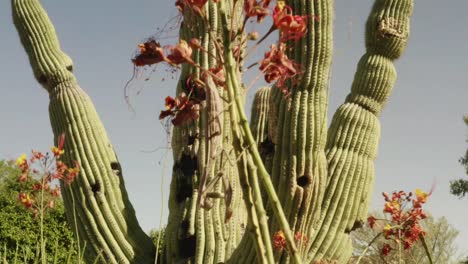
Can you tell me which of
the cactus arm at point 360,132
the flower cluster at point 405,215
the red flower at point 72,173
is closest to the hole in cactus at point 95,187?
the red flower at point 72,173

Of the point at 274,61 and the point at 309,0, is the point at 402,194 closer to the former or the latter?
the point at 309,0

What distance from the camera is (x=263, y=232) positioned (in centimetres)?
77

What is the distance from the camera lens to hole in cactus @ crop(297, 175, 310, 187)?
133 inches

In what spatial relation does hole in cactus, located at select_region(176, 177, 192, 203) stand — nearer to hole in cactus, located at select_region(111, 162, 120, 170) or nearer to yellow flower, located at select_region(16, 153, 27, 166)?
hole in cactus, located at select_region(111, 162, 120, 170)

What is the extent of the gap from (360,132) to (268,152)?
883 millimetres


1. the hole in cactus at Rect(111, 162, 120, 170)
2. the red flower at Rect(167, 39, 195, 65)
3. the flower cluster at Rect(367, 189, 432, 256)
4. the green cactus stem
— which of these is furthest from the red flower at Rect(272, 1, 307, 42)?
the hole in cactus at Rect(111, 162, 120, 170)

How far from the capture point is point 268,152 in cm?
379

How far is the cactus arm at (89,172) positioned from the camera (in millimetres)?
4527

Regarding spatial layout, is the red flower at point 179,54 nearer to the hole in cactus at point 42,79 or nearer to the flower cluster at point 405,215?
the flower cluster at point 405,215

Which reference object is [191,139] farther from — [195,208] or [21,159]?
[21,159]

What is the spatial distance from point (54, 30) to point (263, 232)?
15.6 feet

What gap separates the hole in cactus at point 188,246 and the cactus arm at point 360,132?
2.89 feet

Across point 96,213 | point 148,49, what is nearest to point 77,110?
point 96,213

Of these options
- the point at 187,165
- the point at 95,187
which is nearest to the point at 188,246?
the point at 187,165
